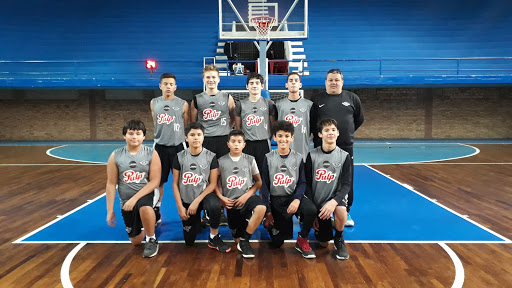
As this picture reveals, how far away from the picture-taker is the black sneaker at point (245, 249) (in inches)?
137

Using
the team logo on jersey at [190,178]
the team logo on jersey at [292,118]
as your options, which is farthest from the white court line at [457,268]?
the team logo on jersey at [190,178]

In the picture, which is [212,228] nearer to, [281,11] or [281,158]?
[281,158]

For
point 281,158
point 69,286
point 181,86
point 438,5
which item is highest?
point 438,5

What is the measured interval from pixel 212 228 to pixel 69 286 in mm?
1332

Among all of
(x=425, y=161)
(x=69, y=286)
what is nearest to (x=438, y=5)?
(x=425, y=161)

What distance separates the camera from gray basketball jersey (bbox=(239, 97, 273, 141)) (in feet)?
14.1

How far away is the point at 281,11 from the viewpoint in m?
16.7

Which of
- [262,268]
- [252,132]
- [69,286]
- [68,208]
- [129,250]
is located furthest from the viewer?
[68,208]

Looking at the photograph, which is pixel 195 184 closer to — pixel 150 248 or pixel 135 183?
pixel 135 183

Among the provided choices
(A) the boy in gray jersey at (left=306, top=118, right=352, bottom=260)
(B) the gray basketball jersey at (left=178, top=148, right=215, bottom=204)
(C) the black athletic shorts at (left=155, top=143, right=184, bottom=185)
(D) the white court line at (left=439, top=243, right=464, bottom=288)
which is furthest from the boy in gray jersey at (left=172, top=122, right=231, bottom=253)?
(D) the white court line at (left=439, top=243, right=464, bottom=288)

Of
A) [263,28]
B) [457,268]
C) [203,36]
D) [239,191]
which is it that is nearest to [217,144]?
[239,191]

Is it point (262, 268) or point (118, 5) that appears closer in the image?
point (262, 268)

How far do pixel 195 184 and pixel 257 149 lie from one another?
87 centimetres

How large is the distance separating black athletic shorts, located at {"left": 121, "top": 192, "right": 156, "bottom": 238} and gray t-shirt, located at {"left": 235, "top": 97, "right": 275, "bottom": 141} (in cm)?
132
